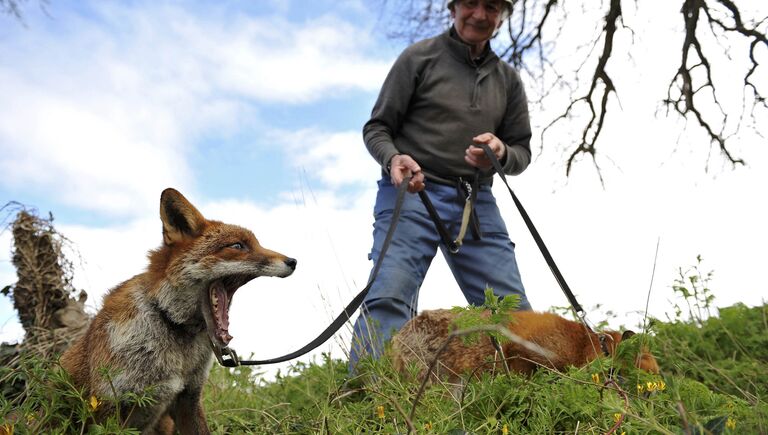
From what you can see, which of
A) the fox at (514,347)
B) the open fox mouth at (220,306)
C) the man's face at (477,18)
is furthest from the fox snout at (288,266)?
the man's face at (477,18)

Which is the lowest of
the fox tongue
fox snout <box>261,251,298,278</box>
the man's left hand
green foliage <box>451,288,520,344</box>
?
green foliage <box>451,288,520,344</box>

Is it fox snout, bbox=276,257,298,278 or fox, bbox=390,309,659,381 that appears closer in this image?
fox snout, bbox=276,257,298,278

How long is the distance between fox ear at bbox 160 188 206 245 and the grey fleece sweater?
2.44m

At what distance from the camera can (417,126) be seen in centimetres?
602

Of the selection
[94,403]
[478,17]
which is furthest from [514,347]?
[478,17]

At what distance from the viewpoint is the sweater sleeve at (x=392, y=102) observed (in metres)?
5.89

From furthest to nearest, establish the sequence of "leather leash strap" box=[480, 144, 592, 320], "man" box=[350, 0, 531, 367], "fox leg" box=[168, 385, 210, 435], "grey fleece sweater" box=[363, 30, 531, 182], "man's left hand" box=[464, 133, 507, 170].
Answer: "grey fleece sweater" box=[363, 30, 531, 182]
"man" box=[350, 0, 531, 367]
"man's left hand" box=[464, 133, 507, 170]
"leather leash strap" box=[480, 144, 592, 320]
"fox leg" box=[168, 385, 210, 435]

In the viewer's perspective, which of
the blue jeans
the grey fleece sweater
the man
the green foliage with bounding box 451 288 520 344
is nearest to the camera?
the green foliage with bounding box 451 288 520 344

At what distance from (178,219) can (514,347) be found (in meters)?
2.31

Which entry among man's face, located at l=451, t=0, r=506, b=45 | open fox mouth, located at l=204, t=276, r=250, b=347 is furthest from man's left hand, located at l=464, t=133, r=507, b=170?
open fox mouth, located at l=204, t=276, r=250, b=347

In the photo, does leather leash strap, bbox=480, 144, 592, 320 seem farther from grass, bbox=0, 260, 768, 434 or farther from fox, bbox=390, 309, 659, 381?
grass, bbox=0, 260, 768, 434

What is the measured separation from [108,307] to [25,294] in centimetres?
397

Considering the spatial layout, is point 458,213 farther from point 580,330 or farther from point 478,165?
point 580,330

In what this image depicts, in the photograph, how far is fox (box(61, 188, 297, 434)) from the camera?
3324mm
